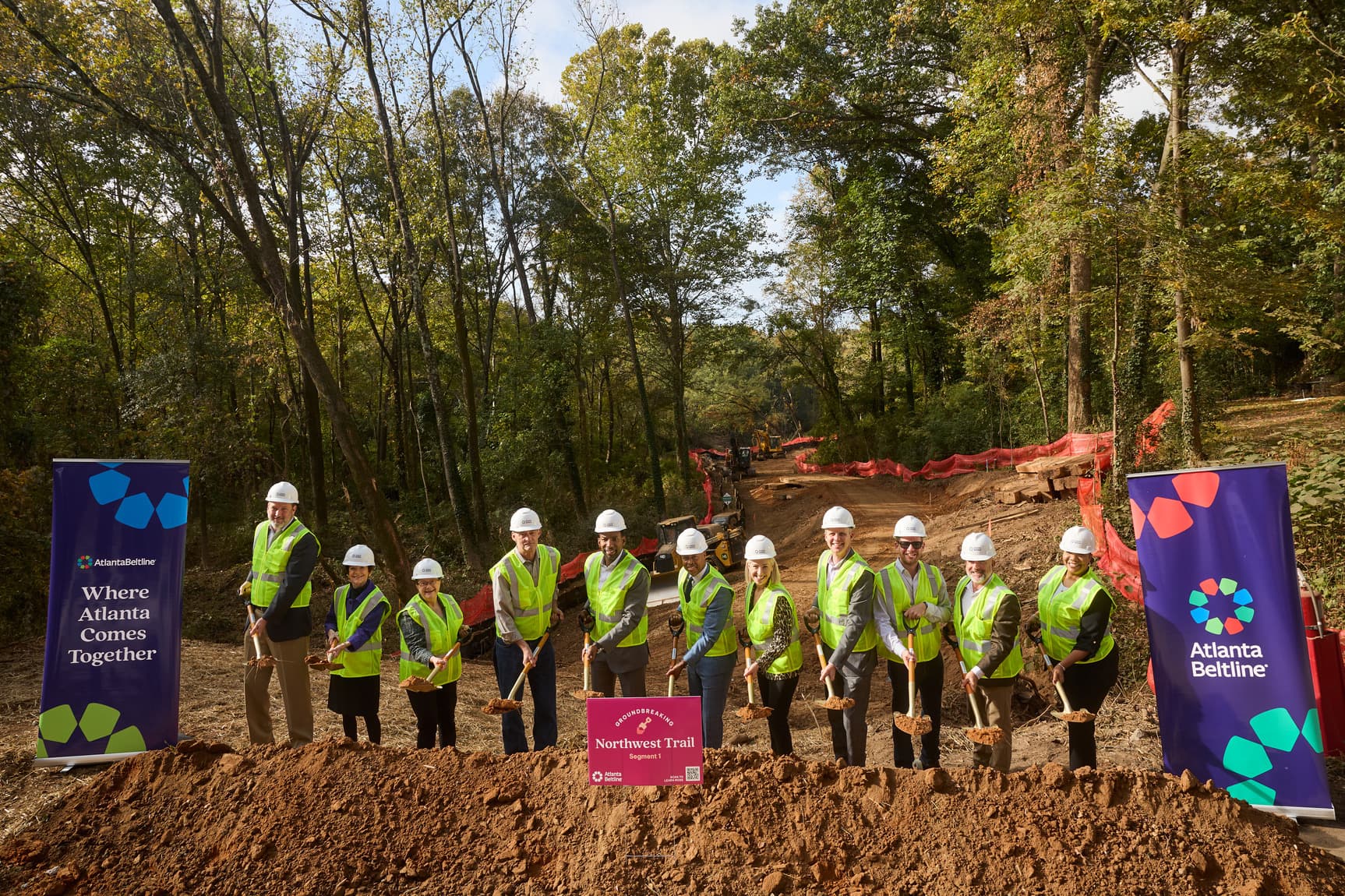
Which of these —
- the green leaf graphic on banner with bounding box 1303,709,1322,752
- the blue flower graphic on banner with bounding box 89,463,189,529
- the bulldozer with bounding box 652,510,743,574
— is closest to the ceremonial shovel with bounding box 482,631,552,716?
the blue flower graphic on banner with bounding box 89,463,189,529

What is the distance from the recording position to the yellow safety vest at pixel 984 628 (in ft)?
16.2

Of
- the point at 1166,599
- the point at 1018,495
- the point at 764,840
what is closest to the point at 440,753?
the point at 764,840

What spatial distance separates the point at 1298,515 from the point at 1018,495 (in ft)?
23.8

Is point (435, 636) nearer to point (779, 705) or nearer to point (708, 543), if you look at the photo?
point (779, 705)

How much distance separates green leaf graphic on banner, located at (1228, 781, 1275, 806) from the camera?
15.1 ft

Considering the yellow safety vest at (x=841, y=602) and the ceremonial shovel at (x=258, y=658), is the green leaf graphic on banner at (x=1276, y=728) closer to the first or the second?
the yellow safety vest at (x=841, y=602)

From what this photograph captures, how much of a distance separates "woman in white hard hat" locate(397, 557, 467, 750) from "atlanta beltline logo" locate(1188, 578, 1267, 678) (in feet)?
16.1

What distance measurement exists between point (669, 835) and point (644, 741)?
0.52 metres

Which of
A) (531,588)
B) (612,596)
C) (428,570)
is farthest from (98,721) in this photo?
(612,596)

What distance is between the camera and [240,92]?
631 inches

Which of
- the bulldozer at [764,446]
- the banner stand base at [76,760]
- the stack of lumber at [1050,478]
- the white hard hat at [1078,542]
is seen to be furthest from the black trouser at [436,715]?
the bulldozer at [764,446]

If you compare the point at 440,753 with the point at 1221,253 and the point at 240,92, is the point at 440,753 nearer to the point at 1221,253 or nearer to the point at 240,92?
the point at 1221,253

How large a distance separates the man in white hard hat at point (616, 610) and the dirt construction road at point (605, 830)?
36.5 inches

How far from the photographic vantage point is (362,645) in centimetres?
566
